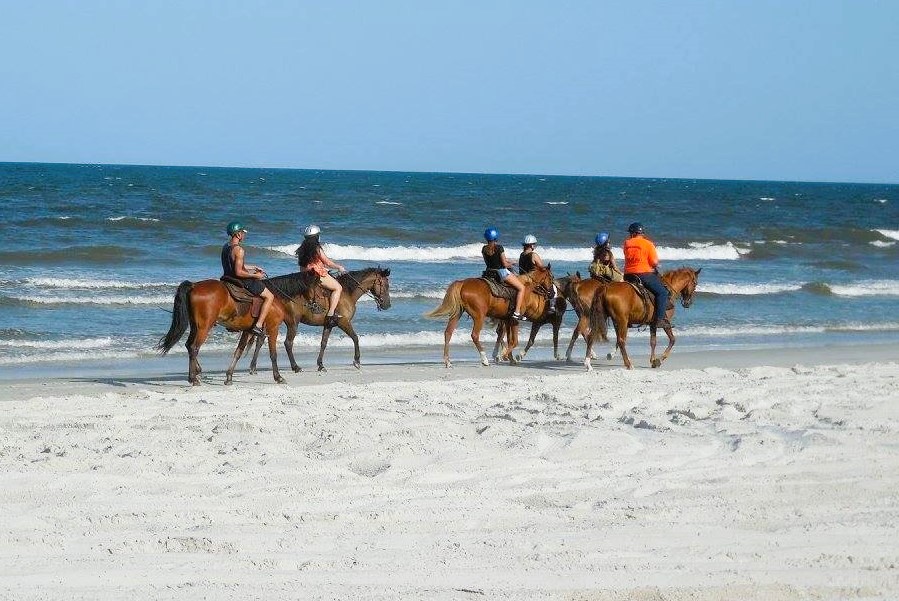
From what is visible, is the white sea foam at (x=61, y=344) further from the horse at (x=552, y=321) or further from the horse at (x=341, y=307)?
the horse at (x=552, y=321)

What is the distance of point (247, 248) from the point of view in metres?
34.2

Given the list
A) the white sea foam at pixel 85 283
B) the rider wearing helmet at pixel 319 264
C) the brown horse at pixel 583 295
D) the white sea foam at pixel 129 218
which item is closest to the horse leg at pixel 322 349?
the rider wearing helmet at pixel 319 264

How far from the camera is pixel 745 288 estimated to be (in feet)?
90.7

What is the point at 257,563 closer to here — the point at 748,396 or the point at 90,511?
the point at 90,511

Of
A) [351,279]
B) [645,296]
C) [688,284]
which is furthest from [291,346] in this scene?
[688,284]

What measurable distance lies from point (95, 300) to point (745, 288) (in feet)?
50.5

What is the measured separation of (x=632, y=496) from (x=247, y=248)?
2832cm

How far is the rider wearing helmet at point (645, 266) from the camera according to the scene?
15.3m

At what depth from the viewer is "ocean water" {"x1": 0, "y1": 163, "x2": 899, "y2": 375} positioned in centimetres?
1845

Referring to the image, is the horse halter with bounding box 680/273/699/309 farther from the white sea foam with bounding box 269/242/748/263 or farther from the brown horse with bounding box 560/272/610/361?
the white sea foam with bounding box 269/242/748/263

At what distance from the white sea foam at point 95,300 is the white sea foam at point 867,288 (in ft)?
54.0

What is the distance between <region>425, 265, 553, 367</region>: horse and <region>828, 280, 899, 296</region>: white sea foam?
14.1 m

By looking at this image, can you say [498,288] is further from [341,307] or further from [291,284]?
[291,284]

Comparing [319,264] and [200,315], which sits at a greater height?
[319,264]
